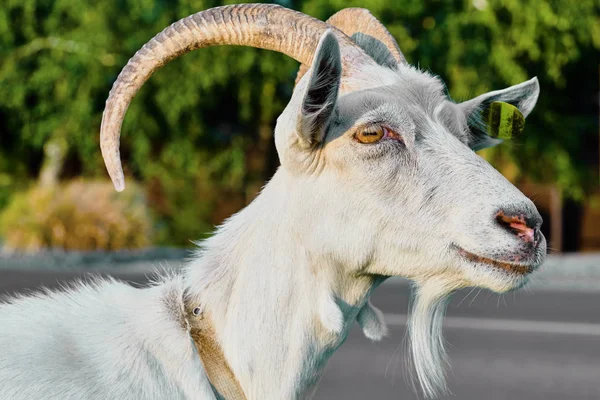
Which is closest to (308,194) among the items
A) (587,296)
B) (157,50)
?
(157,50)

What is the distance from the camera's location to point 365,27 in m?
3.62

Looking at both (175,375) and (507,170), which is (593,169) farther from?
(175,375)

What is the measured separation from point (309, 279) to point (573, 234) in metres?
20.7

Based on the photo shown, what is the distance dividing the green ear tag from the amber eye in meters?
0.57

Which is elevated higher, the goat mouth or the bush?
the goat mouth

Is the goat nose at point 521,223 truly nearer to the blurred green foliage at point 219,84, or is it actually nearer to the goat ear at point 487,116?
the goat ear at point 487,116

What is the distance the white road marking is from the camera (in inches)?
445

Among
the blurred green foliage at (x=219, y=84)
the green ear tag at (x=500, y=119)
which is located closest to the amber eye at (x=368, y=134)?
the green ear tag at (x=500, y=119)

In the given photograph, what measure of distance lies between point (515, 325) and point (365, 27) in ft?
28.7

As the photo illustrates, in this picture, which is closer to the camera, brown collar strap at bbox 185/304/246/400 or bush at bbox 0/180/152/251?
brown collar strap at bbox 185/304/246/400

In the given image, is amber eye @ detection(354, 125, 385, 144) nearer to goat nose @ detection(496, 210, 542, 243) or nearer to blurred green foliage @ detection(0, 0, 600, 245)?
goat nose @ detection(496, 210, 542, 243)

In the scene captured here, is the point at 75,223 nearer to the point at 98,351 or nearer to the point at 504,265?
the point at 98,351

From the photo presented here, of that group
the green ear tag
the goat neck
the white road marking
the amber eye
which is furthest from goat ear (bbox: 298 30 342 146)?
the white road marking

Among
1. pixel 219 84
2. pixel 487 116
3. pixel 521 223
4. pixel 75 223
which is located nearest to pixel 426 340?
pixel 521 223
